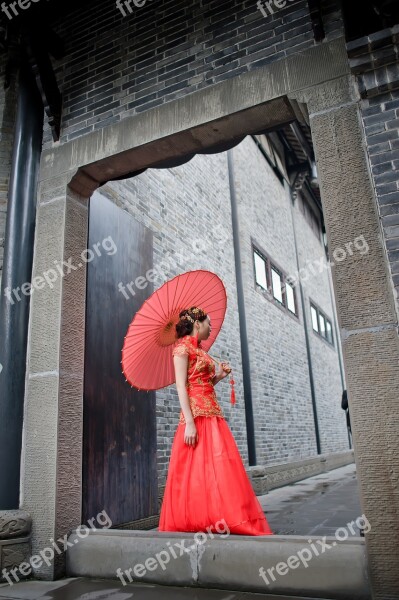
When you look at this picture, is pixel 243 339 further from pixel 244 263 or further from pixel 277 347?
pixel 277 347

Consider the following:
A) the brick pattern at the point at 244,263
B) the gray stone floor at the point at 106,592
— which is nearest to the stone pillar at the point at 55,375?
the gray stone floor at the point at 106,592

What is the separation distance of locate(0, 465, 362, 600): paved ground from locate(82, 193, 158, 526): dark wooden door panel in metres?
0.77

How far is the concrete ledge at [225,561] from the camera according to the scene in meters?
2.49

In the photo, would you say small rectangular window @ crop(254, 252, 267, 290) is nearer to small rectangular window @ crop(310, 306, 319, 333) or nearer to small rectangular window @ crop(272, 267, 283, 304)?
small rectangular window @ crop(272, 267, 283, 304)

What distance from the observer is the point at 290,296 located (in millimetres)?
11008

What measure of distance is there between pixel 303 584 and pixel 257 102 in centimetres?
304

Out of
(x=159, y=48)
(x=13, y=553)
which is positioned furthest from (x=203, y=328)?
(x=159, y=48)

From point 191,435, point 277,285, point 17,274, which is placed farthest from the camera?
point 277,285

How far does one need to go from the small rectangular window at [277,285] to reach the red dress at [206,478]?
20.8 feet

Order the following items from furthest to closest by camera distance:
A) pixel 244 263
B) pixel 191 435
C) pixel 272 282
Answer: pixel 272 282, pixel 244 263, pixel 191 435

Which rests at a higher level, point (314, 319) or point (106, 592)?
point (314, 319)

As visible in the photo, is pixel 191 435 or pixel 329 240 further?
pixel 191 435

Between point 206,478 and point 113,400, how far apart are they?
1428 mm

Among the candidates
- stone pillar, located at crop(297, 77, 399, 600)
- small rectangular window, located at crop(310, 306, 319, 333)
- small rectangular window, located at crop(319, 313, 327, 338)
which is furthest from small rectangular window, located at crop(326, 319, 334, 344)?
stone pillar, located at crop(297, 77, 399, 600)
